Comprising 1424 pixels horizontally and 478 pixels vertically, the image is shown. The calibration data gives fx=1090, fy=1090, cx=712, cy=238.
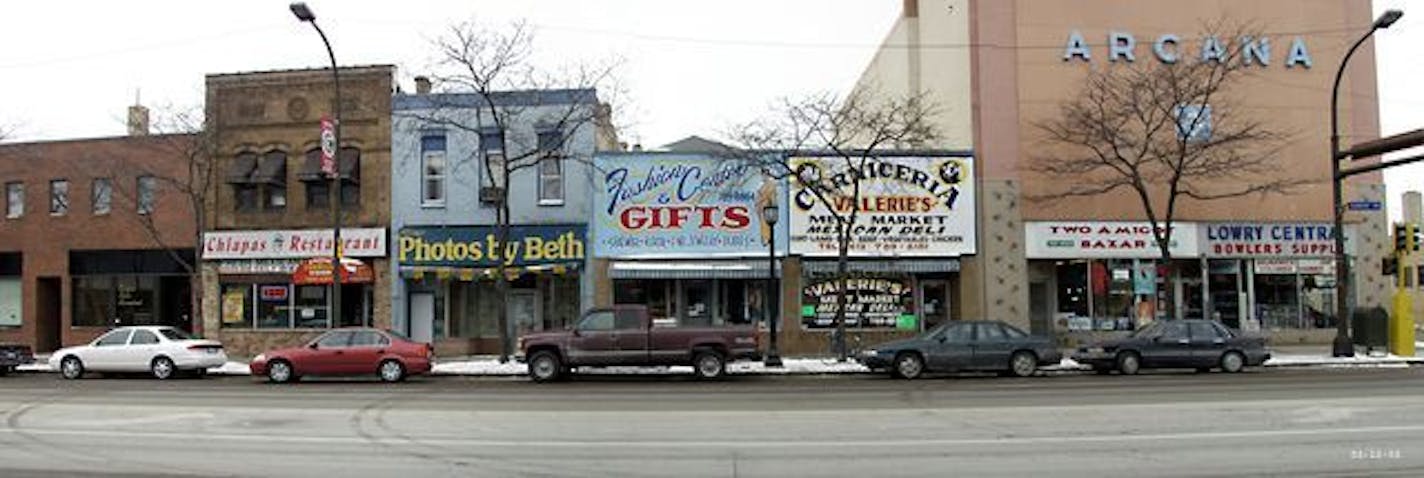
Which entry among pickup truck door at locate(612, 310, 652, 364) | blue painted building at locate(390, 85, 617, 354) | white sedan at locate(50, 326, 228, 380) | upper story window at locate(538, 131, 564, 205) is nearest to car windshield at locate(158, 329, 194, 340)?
white sedan at locate(50, 326, 228, 380)

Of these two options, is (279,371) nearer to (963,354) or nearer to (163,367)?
(163,367)

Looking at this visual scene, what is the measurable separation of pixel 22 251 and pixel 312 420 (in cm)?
2387

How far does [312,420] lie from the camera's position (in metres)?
14.8

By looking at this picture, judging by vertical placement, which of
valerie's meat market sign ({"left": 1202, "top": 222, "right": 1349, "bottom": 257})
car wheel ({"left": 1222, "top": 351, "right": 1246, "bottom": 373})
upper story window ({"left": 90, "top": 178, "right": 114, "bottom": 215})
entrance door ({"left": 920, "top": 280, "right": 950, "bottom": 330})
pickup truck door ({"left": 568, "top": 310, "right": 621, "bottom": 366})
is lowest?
car wheel ({"left": 1222, "top": 351, "right": 1246, "bottom": 373})

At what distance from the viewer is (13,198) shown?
33406 mm

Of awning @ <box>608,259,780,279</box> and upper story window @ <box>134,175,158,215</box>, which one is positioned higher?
upper story window @ <box>134,175,158,215</box>

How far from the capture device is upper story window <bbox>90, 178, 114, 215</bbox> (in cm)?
3222

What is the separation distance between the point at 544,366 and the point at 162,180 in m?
15.9

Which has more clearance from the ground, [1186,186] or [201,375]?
[1186,186]

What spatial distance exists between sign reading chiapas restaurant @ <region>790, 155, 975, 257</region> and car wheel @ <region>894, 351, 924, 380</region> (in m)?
6.89

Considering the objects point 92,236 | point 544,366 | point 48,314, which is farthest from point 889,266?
point 48,314

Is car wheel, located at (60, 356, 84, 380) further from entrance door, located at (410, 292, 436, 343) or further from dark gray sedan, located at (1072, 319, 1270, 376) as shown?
dark gray sedan, located at (1072, 319, 1270, 376)

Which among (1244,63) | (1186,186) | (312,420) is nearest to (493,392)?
(312,420)

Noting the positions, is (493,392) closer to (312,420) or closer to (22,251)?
(312,420)
